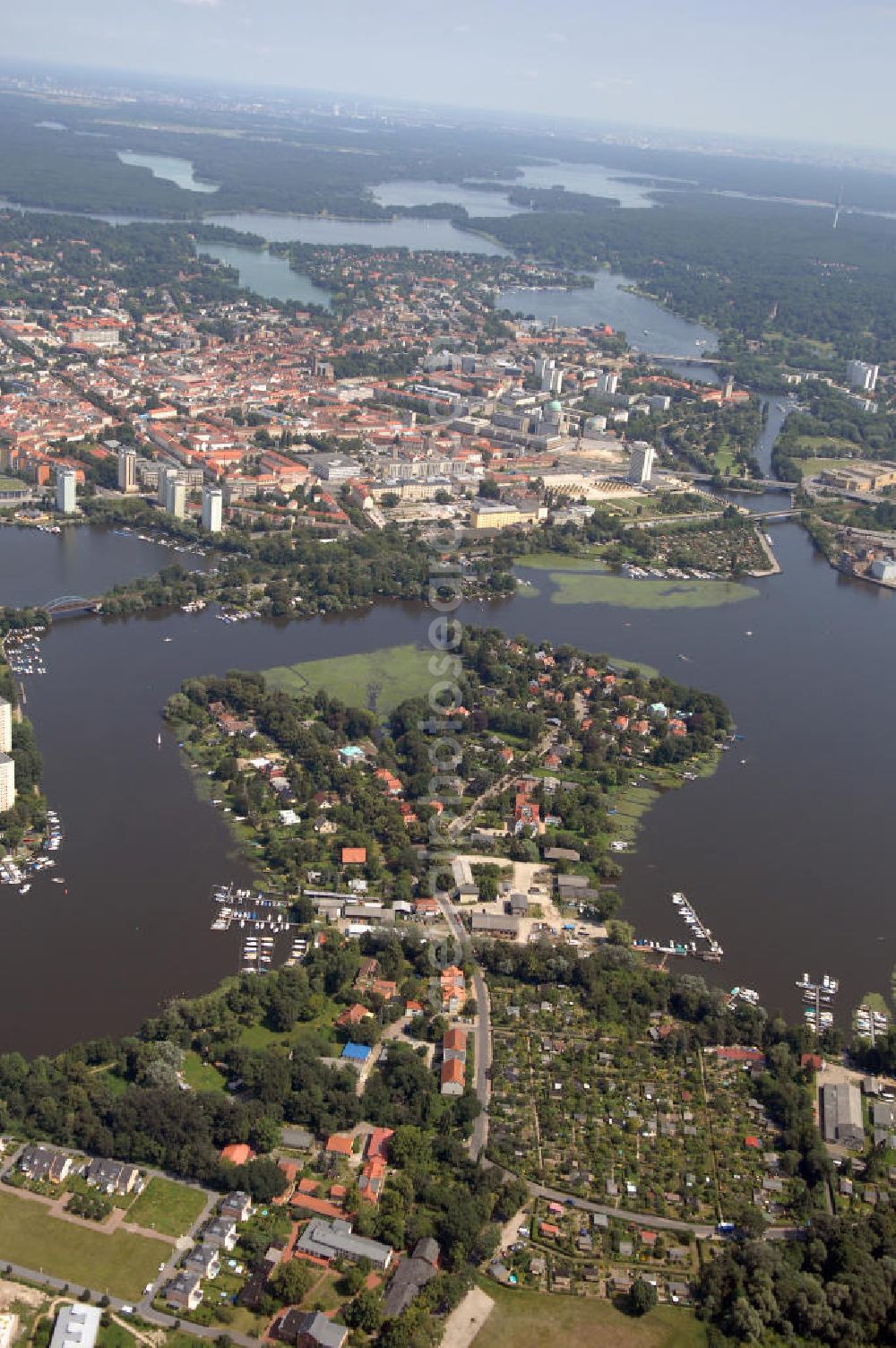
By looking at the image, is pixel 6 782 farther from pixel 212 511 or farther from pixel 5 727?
pixel 212 511

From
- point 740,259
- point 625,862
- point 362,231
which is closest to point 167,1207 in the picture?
point 625,862

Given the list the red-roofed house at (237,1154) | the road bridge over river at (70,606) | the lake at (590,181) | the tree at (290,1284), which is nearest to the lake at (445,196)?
the lake at (590,181)

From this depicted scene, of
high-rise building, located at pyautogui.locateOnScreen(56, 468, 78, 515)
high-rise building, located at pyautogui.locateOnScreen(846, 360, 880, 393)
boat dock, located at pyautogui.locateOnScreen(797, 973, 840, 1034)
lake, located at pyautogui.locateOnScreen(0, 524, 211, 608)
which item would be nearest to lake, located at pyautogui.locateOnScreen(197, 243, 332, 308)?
high-rise building, located at pyautogui.locateOnScreen(846, 360, 880, 393)

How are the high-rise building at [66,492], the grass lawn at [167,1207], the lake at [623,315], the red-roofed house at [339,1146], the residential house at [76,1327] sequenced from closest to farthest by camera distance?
the residential house at [76,1327] → the grass lawn at [167,1207] → the red-roofed house at [339,1146] → the high-rise building at [66,492] → the lake at [623,315]

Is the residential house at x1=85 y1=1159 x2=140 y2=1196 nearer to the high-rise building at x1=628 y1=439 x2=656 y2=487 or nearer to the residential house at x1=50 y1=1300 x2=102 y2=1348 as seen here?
the residential house at x1=50 y1=1300 x2=102 y2=1348

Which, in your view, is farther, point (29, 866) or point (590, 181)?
point (590, 181)

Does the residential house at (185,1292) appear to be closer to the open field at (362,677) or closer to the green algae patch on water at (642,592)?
the open field at (362,677)
